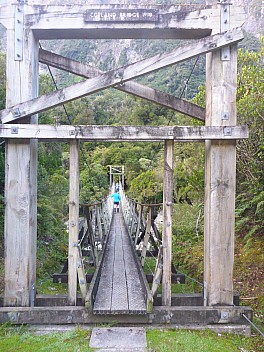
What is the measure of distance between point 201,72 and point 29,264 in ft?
85.7

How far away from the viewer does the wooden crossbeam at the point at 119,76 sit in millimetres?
2740

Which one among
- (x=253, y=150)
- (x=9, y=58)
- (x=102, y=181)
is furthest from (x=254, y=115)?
(x=102, y=181)

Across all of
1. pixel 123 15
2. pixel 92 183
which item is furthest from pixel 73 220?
pixel 92 183

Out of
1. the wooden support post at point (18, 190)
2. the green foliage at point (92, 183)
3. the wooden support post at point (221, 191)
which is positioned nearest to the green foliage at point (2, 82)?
the wooden support post at point (18, 190)

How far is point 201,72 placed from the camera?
27.0m

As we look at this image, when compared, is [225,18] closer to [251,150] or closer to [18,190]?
[18,190]

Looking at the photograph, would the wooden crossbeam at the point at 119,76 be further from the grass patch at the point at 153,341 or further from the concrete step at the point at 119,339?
the concrete step at the point at 119,339

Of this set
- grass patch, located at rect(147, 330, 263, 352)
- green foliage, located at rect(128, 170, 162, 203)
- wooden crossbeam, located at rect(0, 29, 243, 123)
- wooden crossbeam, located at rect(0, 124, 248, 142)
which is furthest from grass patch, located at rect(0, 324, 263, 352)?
green foliage, located at rect(128, 170, 162, 203)

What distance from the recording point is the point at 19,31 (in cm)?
282

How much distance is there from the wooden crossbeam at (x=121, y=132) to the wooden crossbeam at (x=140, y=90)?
1.44ft

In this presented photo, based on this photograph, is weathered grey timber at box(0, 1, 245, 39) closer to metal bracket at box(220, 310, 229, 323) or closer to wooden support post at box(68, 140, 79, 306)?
wooden support post at box(68, 140, 79, 306)

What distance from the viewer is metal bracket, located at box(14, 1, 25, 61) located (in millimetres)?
2807

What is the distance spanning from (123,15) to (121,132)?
2.94ft

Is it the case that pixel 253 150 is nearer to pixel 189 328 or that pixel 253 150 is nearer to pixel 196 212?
pixel 196 212
